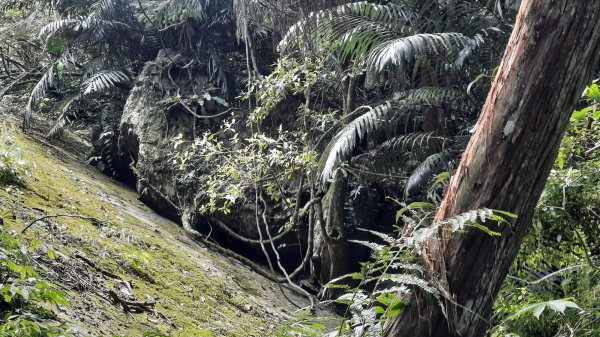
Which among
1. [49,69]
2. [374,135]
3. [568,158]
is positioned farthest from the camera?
[49,69]

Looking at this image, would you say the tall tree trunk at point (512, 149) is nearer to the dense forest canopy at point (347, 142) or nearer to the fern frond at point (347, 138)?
the dense forest canopy at point (347, 142)

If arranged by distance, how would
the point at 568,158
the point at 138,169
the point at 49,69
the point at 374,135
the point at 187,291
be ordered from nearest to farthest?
1. the point at 568,158
2. the point at 187,291
3. the point at 374,135
4. the point at 138,169
5. the point at 49,69

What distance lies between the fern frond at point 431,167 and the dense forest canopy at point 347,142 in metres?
0.02

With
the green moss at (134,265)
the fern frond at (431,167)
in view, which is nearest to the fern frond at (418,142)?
the fern frond at (431,167)

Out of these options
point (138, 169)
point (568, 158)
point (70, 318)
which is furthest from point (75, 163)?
point (568, 158)

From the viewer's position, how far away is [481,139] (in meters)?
2.22

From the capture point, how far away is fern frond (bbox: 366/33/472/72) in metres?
5.68

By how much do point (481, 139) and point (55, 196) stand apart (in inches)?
155

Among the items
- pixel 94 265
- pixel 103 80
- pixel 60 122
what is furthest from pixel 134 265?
pixel 103 80

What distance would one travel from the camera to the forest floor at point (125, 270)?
3.60 metres

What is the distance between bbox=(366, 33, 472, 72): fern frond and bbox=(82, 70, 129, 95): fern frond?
13.4 feet

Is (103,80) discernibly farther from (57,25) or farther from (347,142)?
(347,142)

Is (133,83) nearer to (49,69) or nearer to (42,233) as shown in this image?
(49,69)

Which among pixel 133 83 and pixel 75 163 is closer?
pixel 75 163
